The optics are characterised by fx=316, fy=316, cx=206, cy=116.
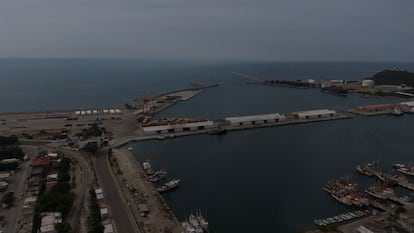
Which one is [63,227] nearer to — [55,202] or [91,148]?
[55,202]

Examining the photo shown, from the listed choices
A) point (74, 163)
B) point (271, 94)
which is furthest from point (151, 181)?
point (271, 94)

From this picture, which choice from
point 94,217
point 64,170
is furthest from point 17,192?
point 94,217

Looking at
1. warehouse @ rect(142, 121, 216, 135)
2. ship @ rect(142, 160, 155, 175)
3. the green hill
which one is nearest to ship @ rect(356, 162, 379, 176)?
ship @ rect(142, 160, 155, 175)

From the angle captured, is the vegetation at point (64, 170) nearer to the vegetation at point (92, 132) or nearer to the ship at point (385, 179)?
the vegetation at point (92, 132)

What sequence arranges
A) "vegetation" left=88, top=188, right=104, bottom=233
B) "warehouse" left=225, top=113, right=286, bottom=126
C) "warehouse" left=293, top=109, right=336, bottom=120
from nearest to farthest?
"vegetation" left=88, top=188, right=104, bottom=233
"warehouse" left=225, top=113, right=286, bottom=126
"warehouse" left=293, top=109, right=336, bottom=120

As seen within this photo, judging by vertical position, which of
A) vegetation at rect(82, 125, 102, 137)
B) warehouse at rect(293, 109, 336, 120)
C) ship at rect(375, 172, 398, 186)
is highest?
warehouse at rect(293, 109, 336, 120)

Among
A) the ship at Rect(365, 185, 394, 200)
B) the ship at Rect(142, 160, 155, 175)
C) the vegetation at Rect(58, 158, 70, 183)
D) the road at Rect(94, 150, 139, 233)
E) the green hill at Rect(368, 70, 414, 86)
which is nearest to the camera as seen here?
the road at Rect(94, 150, 139, 233)

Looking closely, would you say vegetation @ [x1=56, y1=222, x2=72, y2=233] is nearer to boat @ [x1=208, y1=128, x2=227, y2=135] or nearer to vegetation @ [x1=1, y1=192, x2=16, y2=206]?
vegetation @ [x1=1, y1=192, x2=16, y2=206]
